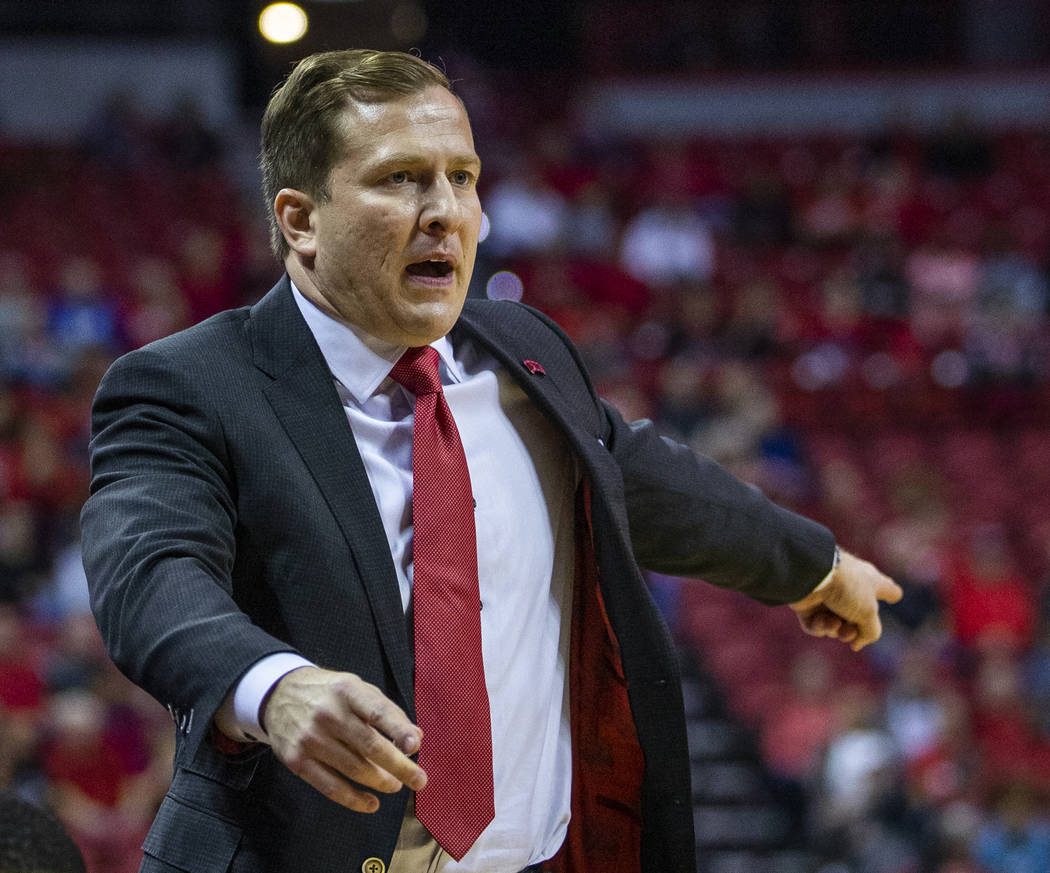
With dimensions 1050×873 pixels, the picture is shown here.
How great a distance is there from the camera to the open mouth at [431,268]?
5.26ft

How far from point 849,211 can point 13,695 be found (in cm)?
735

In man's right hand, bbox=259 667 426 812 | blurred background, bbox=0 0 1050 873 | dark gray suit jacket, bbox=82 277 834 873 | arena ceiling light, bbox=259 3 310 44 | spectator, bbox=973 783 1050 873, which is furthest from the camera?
blurred background, bbox=0 0 1050 873

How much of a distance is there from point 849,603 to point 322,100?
3.47 feet

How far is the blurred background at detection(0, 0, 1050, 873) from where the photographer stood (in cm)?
534

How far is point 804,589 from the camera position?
194 cm

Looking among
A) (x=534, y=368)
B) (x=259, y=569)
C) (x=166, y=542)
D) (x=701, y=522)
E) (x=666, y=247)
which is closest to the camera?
(x=166, y=542)

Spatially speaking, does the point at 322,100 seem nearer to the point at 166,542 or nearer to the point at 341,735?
the point at 166,542

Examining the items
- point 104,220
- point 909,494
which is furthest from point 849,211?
point 104,220

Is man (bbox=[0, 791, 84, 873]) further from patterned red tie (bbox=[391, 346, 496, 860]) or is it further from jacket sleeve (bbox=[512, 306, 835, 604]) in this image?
jacket sleeve (bbox=[512, 306, 835, 604])

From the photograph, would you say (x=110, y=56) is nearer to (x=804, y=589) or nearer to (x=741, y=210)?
(x=741, y=210)

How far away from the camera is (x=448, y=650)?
4.93ft

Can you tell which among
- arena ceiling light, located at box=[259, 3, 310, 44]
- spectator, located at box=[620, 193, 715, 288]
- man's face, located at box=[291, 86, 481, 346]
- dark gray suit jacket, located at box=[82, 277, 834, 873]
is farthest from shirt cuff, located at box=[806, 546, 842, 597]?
spectator, located at box=[620, 193, 715, 288]

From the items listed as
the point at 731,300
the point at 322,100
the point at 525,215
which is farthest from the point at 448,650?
the point at 525,215

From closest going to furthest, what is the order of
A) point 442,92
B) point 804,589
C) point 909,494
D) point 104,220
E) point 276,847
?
point 276,847 < point 442,92 < point 804,589 < point 909,494 < point 104,220
